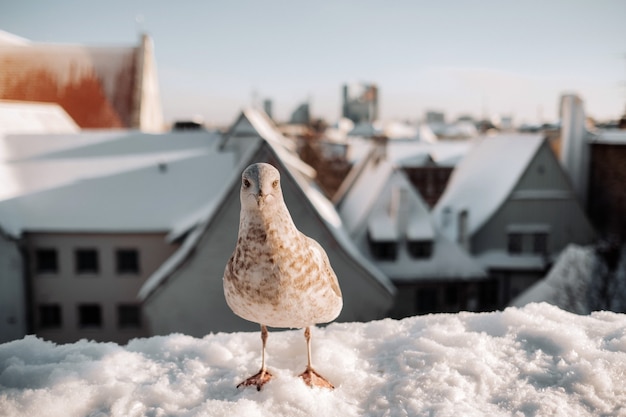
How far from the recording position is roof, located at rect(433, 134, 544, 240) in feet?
61.0

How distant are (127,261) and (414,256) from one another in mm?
9757

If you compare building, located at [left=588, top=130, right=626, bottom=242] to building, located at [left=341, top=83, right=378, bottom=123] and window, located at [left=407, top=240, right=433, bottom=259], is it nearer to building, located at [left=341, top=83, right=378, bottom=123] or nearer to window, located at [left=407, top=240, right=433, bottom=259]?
window, located at [left=407, top=240, right=433, bottom=259]

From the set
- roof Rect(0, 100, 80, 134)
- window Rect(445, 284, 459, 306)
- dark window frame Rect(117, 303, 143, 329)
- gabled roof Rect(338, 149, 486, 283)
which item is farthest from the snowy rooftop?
window Rect(445, 284, 459, 306)

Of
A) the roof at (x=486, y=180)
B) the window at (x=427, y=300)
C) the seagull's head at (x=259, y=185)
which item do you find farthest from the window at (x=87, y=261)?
the seagull's head at (x=259, y=185)

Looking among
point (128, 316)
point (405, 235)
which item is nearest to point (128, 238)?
point (128, 316)

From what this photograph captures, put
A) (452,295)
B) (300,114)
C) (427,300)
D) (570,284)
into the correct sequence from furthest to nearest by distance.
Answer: (300,114) → (452,295) → (427,300) → (570,284)

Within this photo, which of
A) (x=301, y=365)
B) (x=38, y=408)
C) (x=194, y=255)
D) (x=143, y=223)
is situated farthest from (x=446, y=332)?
(x=143, y=223)

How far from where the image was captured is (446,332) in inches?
141

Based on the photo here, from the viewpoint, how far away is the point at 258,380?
3086 mm

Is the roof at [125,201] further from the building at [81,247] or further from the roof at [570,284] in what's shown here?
the roof at [570,284]

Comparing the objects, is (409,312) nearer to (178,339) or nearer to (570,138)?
(570,138)

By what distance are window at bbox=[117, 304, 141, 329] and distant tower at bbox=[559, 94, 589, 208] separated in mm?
17723

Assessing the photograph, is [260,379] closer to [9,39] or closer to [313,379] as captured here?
[313,379]

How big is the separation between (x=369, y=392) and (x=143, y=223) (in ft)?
48.7
